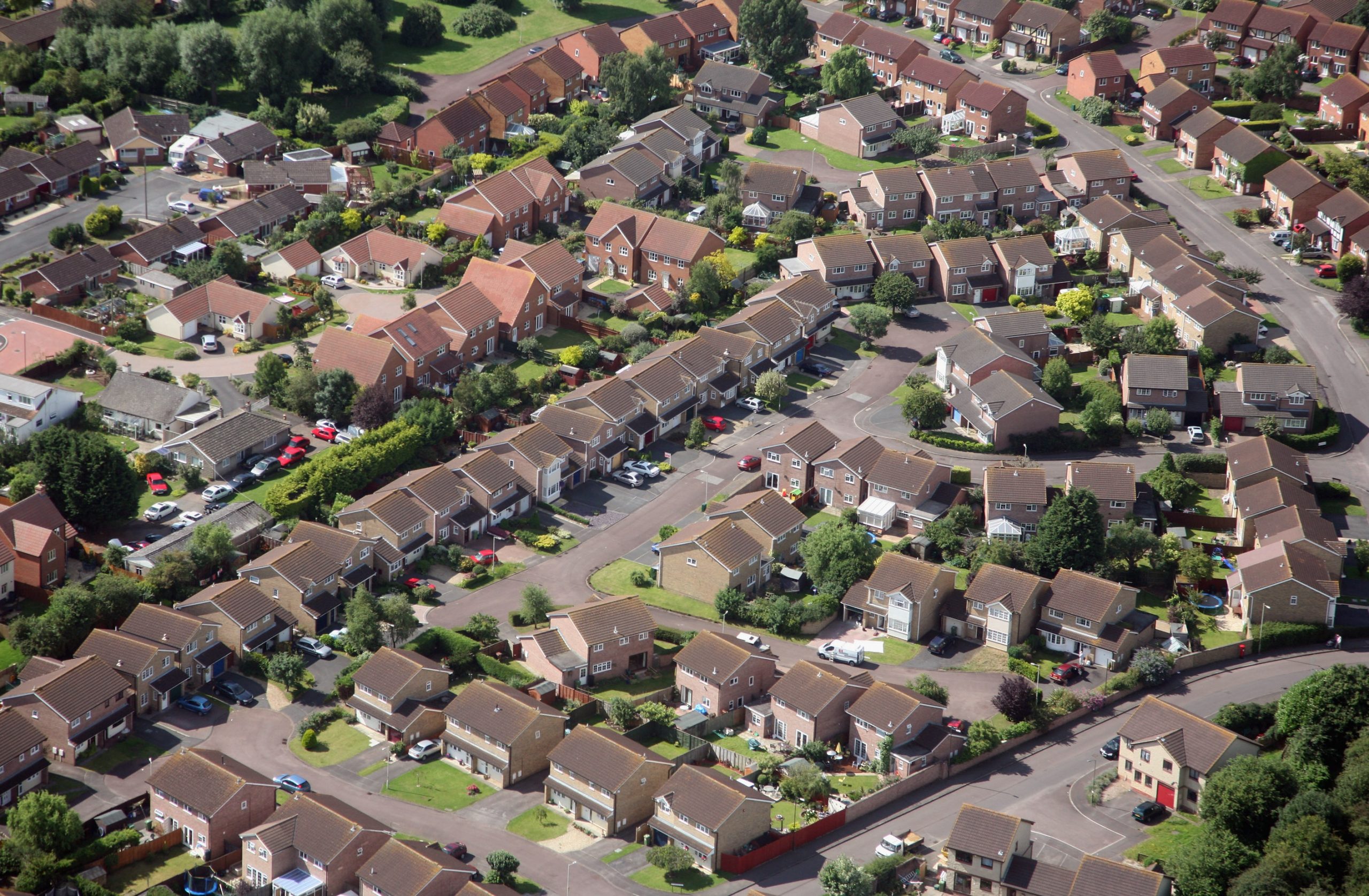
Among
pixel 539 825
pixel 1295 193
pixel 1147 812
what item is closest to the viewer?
pixel 539 825

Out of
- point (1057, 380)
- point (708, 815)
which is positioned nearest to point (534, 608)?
point (708, 815)

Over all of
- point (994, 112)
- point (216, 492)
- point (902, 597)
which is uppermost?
point (994, 112)

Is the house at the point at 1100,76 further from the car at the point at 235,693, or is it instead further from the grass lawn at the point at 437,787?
the car at the point at 235,693

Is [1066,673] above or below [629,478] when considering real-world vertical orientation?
above

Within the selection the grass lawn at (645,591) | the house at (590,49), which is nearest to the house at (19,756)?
the grass lawn at (645,591)

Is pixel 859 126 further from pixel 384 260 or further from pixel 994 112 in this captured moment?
pixel 384 260

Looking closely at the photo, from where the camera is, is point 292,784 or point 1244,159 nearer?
point 292,784
